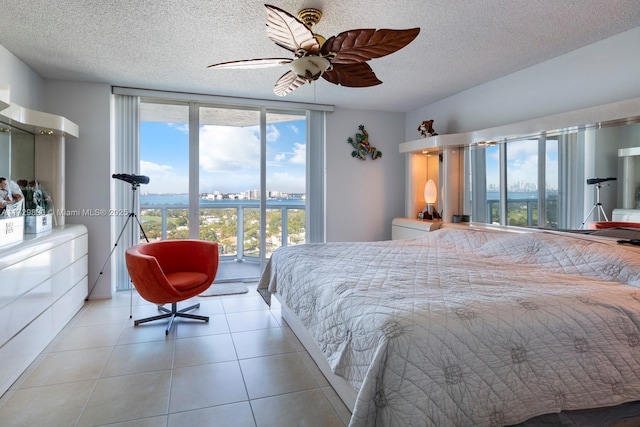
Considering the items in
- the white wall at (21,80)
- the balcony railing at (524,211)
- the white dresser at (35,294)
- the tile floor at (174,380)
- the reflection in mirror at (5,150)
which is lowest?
the tile floor at (174,380)

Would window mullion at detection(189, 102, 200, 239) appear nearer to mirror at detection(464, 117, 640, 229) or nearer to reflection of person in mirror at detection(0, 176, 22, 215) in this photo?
reflection of person in mirror at detection(0, 176, 22, 215)

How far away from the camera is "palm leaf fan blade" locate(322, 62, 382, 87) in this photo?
2381mm

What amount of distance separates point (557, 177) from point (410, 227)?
184cm

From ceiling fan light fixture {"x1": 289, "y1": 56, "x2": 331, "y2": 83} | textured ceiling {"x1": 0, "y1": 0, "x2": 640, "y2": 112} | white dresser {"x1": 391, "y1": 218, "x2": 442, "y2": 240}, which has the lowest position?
white dresser {"x1": 391, "y1": 218, "x2": 442, "y2": 240}

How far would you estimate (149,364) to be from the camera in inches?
98.7

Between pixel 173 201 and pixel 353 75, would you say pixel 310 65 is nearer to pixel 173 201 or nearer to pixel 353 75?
pixel 353 75

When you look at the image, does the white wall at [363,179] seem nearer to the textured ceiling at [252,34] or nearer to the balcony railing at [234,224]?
the balcony railing at [234,224]

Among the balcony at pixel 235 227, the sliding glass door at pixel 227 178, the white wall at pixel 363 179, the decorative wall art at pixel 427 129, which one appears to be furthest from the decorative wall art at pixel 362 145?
the balcony at pixel 235 227

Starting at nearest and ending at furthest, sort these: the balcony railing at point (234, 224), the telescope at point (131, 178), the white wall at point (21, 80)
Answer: the white wall at point (21, 80) < the telescope at point (131, 178) < the balcony railing at point (234, 224)

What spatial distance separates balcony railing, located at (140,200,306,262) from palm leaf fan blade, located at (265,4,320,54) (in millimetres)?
3065

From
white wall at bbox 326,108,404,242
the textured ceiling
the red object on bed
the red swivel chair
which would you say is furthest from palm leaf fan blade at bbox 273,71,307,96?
the red object on bed

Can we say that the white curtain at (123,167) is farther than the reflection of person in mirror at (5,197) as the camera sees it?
Yes

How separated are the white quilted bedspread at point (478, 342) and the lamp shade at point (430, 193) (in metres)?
2.66

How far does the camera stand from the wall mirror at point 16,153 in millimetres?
3055
